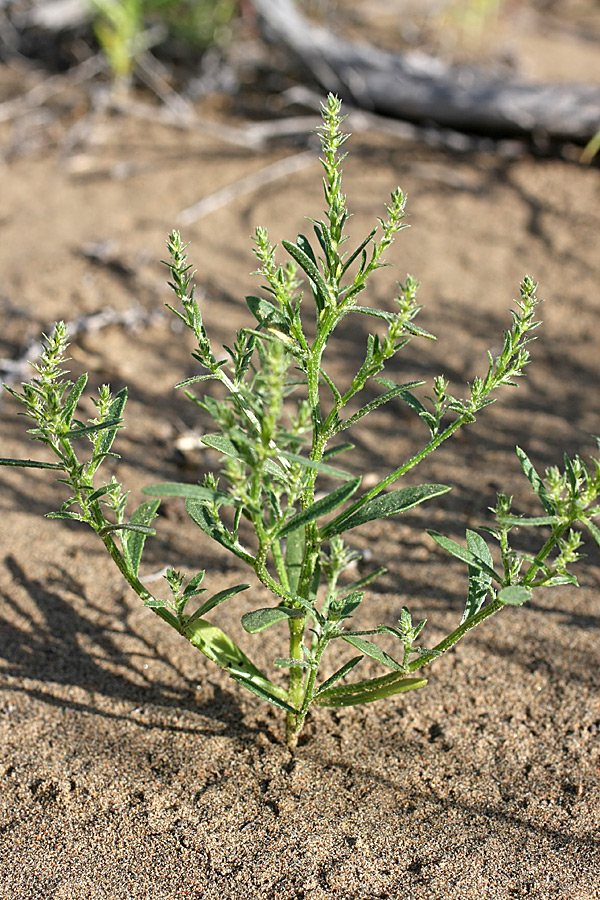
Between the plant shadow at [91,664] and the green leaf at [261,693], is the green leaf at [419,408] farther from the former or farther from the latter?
the plant shadow at [91,664]

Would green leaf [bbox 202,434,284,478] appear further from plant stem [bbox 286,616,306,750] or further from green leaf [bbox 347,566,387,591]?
plant stem [bbox 286,616,306,750]

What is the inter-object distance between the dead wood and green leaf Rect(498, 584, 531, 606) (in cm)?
344

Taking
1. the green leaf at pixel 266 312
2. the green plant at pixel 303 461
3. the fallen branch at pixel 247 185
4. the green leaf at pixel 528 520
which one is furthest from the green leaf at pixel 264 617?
the fallen branch at pixel 247 185

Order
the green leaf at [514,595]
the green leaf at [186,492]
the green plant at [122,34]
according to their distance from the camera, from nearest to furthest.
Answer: the green leaf at [186,492]
the green leaf at [514,595]
the green plant at [122,34]

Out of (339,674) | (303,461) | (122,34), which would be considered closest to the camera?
(303,461)

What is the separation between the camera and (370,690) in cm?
189

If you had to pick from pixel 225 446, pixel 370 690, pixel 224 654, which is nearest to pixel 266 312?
pixel 225 446

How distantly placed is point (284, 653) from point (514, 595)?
887 millimetres

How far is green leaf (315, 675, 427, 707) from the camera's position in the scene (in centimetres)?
177

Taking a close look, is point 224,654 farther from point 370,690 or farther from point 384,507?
point 384,507

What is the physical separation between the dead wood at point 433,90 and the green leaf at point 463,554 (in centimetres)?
330

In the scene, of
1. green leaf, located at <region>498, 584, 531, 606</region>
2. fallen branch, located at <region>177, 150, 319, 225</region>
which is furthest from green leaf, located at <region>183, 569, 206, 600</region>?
fallen branch, located at <region>177, 150, 319, 225</region>

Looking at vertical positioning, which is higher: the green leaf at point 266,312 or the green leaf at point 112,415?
the green leaf at point 266,312

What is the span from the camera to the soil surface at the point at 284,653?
1690mm
